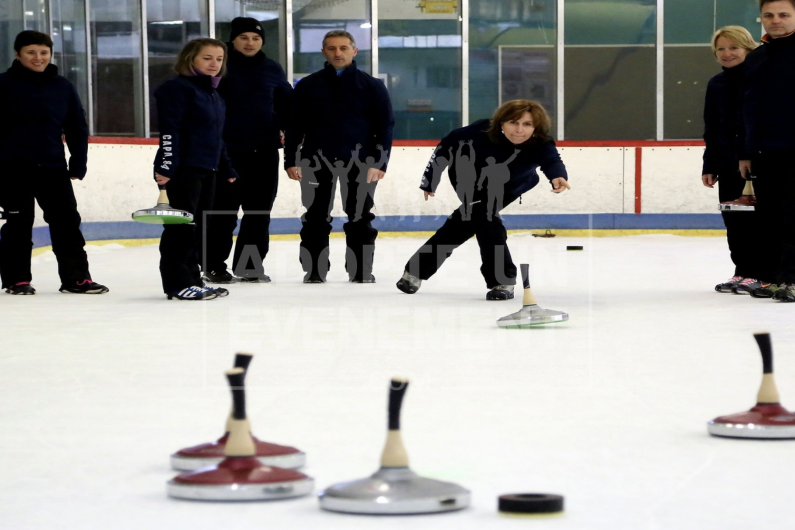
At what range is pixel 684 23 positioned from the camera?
13484 millimetres

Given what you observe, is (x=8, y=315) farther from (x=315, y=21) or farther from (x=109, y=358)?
(x=315, y=21)

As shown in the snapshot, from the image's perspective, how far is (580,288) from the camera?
634 centimetres

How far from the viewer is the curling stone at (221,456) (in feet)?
7.20

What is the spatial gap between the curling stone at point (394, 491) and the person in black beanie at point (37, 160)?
4.33 metres

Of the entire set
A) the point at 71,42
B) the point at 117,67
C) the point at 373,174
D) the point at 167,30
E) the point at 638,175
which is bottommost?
the point at 638,175

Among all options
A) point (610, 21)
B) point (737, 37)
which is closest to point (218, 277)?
point (737, 37)

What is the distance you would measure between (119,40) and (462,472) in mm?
10593

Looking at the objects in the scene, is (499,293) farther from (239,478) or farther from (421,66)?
(421,66)

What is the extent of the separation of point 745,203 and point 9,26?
19.0 feet

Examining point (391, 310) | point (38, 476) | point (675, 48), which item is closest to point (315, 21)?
point (675, 48)

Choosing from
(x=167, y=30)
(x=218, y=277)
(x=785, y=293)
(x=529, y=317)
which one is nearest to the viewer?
(x=529, y=317)

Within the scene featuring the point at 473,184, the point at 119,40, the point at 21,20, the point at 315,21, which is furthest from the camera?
the point at 315,21

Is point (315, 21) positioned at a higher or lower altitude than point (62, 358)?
higher

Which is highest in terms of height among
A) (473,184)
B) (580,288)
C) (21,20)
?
(21,20)
